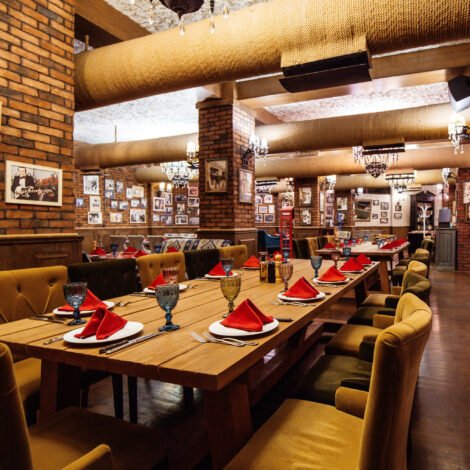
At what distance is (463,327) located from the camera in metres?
4.50

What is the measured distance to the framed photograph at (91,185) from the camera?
11.2 m

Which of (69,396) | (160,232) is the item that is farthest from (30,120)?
(160,232)

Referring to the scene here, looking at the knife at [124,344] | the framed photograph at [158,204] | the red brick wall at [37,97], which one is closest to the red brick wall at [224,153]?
the red brick wall at [37,97]

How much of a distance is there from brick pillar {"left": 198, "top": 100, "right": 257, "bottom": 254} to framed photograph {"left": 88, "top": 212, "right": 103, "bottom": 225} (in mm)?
6045

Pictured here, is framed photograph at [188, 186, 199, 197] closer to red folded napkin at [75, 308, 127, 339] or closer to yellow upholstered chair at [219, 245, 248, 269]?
yellow upholstered chair at [219, 245, 248, 269]

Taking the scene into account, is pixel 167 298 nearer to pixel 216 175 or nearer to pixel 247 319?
pixel 247 319

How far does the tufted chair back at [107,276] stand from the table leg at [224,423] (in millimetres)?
1470

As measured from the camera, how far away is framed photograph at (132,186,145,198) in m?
13.1

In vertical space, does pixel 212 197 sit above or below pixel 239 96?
below

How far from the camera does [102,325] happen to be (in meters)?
1.43

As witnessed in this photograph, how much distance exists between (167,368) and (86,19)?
4.05 metres

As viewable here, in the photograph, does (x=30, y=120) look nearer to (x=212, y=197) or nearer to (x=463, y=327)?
(x=212, y=197)

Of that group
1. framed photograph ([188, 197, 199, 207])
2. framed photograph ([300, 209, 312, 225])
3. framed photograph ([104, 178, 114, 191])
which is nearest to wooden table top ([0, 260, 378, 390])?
framed photograph ([300, 209, 312, 225])

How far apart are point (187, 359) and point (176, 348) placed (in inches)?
4.6
